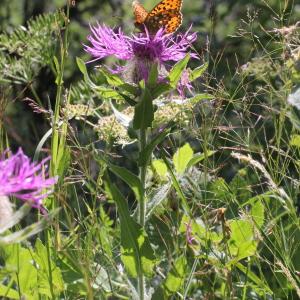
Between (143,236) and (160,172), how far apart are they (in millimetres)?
443

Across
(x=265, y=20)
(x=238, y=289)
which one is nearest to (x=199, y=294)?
(x=238, y=289)

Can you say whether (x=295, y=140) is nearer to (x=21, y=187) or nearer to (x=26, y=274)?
(x=26, y=274)

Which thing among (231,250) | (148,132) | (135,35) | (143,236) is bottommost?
(231,250)

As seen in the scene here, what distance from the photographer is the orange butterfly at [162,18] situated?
158 centimetres

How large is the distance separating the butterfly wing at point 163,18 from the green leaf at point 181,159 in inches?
13.8

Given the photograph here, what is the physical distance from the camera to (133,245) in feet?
4.86

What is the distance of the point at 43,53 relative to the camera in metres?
2.35

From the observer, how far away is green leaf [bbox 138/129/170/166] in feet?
4.86

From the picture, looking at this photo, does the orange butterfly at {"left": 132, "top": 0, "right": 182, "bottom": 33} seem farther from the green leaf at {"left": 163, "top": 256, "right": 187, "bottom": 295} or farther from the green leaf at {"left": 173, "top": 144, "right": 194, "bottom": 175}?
the green leaf at {"left": 163, "top": 256, "right": 187, "bottom": 295}

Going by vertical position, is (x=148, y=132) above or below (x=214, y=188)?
above

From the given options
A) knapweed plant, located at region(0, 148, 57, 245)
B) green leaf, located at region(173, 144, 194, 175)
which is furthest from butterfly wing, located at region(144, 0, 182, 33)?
knapweed plant, located at region(0, 148, 57, 245)

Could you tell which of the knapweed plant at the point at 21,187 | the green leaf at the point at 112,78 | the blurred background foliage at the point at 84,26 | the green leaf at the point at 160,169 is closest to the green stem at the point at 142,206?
the green leaf at the point at 112,78

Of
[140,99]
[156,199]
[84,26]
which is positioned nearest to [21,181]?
[140,99]

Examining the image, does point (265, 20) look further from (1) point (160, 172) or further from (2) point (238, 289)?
(2) point (238, 289)
